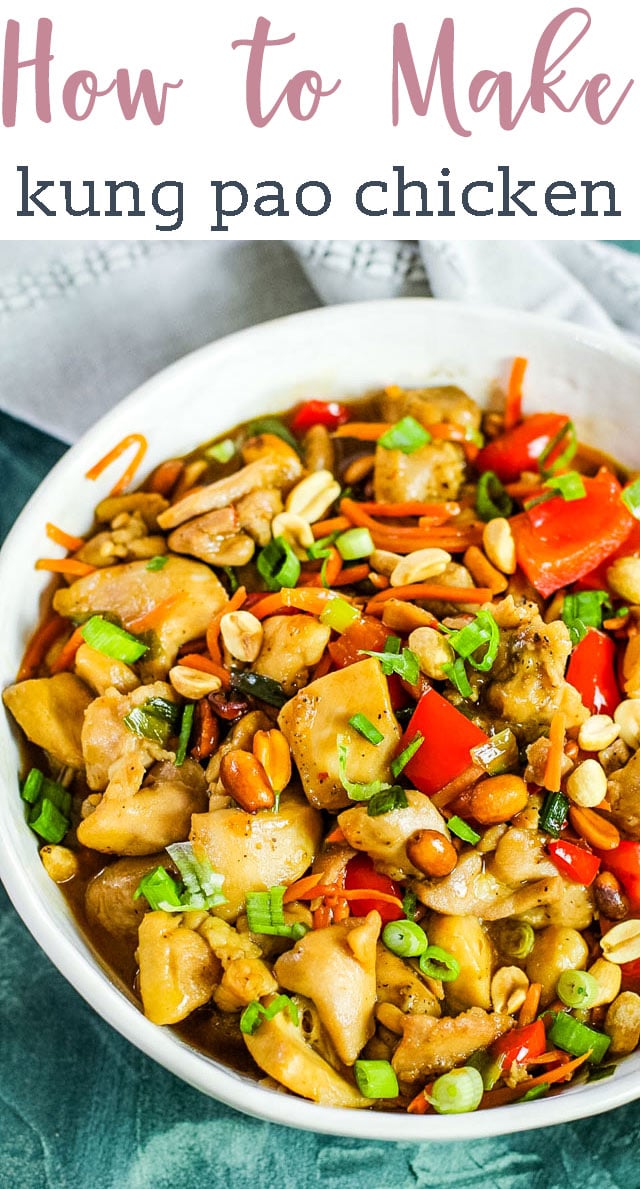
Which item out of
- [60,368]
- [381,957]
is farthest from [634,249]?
[381,957]

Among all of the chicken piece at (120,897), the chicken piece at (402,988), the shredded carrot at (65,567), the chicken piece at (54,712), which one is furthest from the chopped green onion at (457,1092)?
the shredded carrot at (65,567)

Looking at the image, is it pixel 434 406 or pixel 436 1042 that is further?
pixel 434 406

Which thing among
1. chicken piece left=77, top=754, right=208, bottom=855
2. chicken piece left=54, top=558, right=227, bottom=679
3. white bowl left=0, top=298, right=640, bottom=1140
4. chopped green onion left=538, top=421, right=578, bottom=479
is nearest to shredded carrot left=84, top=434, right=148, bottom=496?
white bowl left=0, top=298, right=640, bottom=1140

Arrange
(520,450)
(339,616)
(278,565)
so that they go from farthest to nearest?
(520,450) → (278,565) → (339,616)

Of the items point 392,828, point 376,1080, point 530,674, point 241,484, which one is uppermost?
point 241,484

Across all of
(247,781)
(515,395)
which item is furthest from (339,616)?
(515,395)

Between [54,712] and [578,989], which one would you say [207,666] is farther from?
[578,989]

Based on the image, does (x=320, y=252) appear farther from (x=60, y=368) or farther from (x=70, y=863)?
(x=70, y=863)

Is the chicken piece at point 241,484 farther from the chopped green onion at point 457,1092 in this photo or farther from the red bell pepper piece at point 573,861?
the chopped green onion at point 457,1092

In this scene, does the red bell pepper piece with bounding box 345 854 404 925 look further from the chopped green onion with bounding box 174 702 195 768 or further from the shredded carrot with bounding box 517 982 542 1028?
the chopped green onion with bounding box 174 702 195 768
